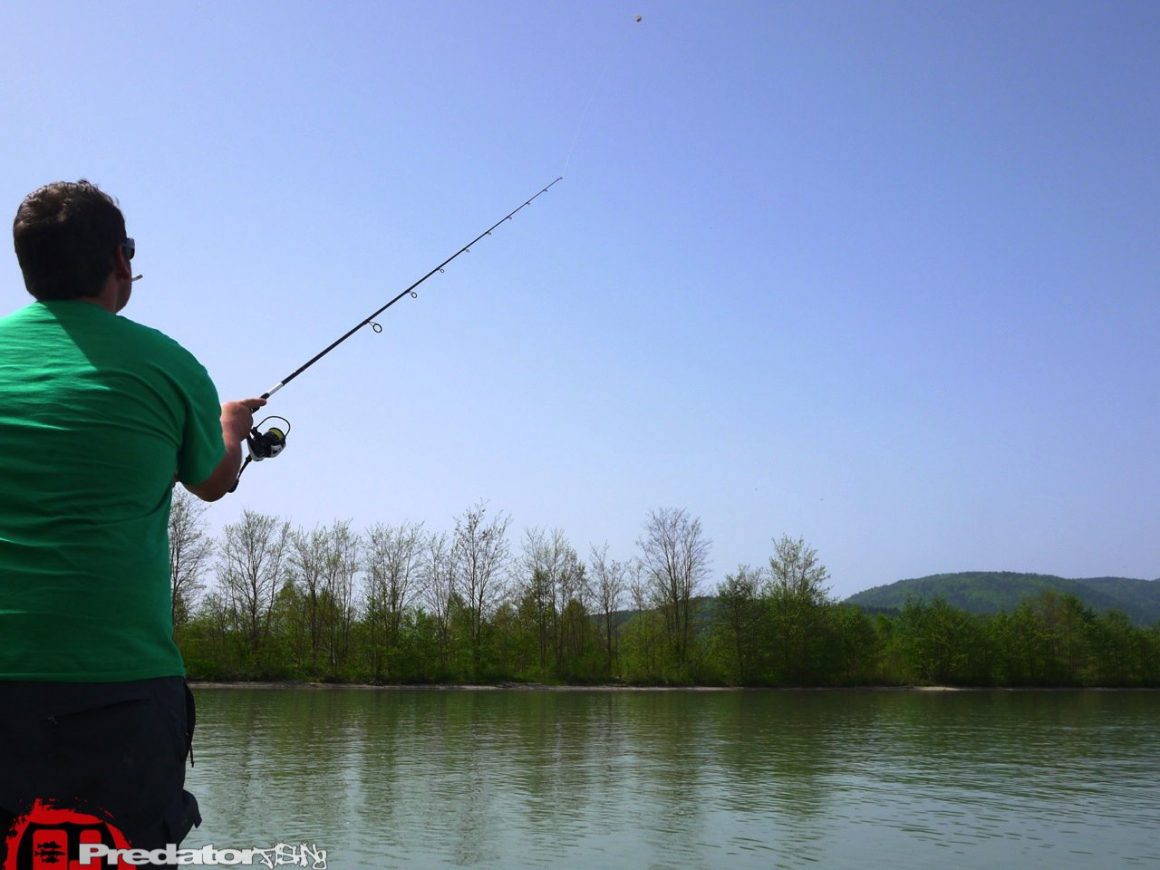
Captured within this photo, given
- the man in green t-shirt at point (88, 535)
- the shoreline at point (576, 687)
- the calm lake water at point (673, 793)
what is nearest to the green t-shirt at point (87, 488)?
the man in green t-shirt at point (88, 535)

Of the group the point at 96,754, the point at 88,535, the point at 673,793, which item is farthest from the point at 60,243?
the point at 673,793

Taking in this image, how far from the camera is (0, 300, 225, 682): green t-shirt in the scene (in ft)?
5.90

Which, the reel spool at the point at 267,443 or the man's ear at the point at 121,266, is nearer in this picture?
the man's ear at the point at 121,266

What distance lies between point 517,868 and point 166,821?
366 inches

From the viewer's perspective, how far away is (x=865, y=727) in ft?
104

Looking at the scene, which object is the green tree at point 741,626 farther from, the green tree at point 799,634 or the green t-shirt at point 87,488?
the green t-shirt at point 87,488

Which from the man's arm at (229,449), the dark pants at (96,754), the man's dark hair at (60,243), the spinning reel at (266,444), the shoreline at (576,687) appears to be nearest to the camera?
the dark pants at (96,754)

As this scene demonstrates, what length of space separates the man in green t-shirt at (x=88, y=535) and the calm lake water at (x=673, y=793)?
925 cm

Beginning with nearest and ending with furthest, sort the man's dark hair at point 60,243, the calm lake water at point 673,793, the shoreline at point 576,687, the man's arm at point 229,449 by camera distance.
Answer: the man's dark hair at point 60,243, the man's arm at point 229,449, the calm lake water at point 673,793, the shoreline at point 576,687

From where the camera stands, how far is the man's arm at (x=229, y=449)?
2287 mm

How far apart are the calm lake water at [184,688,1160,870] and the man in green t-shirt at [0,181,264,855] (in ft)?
30.3

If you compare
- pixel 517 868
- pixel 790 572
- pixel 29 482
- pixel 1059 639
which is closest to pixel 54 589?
pixel 29 482

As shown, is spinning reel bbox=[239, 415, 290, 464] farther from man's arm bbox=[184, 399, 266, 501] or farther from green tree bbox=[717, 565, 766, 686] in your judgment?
green tree bbox=[717, 565, 766, 686]

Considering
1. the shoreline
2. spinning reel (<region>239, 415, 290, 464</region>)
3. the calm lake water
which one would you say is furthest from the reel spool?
the shoreline
